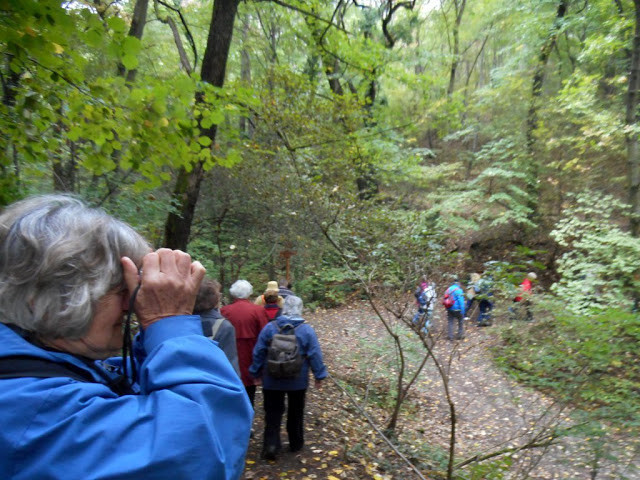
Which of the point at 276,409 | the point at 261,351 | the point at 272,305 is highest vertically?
the point at 272,305

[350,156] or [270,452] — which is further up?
[350,156]

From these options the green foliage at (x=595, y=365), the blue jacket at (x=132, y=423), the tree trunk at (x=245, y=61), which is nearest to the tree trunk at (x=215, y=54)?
the blue jacket at (x=132, y=423)

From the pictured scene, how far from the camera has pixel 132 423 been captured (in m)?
0.82

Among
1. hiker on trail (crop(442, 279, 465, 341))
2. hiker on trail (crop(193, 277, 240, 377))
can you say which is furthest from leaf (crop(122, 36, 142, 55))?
hiker on trail (crop(442, 279, 465, 341))

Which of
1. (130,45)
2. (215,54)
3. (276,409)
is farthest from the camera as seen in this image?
(215,54)

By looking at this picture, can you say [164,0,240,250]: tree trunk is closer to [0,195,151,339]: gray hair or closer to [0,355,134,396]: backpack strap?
[0,195,151,339]: gray hair

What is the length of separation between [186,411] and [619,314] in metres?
5.25

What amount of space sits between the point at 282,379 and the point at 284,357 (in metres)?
0.27

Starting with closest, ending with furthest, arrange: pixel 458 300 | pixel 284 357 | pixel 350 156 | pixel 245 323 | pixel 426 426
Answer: pixel 284 357, pixel 245 323, pixel 426 426, pixel 350 156, pixel 458 300

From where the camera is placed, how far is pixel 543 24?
556 inches

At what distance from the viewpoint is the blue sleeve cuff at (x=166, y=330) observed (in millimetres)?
988

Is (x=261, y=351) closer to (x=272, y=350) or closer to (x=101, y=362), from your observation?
(x=272, y=350)

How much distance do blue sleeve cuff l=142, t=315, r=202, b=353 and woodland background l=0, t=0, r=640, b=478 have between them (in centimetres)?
204

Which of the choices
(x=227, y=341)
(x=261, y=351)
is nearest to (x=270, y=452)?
(x=261, y=351)
